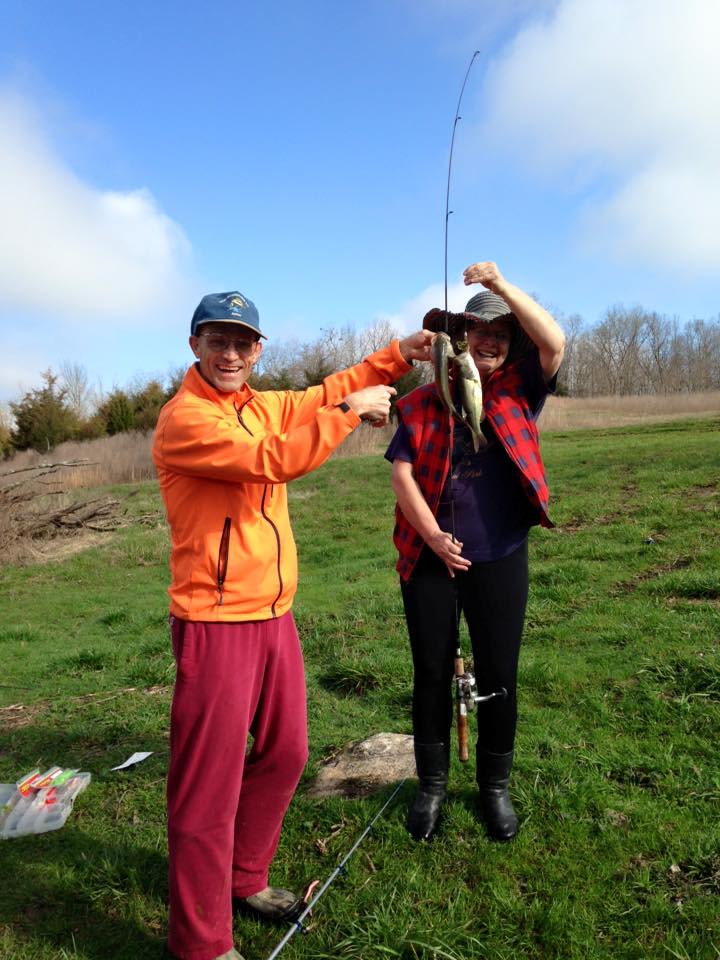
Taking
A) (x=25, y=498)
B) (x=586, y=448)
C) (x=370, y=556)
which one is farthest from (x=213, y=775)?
(x=586, y=448)

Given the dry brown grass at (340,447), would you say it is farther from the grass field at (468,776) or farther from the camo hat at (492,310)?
the camo hat at (492,310)

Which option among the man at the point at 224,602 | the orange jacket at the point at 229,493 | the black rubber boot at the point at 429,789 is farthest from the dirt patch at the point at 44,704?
the orange jacket at the point at 229,493

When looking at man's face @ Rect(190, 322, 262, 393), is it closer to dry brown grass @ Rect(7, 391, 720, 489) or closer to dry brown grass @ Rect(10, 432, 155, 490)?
dry brown grass @ Rect(7, 391, 720, 489)

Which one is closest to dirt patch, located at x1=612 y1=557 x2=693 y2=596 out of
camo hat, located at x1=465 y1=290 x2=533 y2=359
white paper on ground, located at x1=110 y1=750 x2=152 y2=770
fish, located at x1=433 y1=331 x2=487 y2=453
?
camo hat, located at x1=465 y1=290 x2=533 y2=359

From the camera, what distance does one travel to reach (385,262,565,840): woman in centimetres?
319

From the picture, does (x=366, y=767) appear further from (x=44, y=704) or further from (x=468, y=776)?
(x=44, y=704)

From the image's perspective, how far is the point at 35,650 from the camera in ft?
25.4

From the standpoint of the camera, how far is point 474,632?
3324 millimetres

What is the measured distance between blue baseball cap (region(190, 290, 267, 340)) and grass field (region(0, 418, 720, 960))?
2.46 m

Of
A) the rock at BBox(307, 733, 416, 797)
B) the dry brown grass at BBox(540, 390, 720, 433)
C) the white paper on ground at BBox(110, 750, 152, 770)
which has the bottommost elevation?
the white paper on ground at BBox(110, 750, 152, 770)

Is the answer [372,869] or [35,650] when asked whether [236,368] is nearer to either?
[372,869]

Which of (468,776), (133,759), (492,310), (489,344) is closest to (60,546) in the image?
(133,759)

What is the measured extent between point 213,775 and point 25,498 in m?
12.3

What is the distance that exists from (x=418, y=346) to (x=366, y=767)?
254 centimetres
